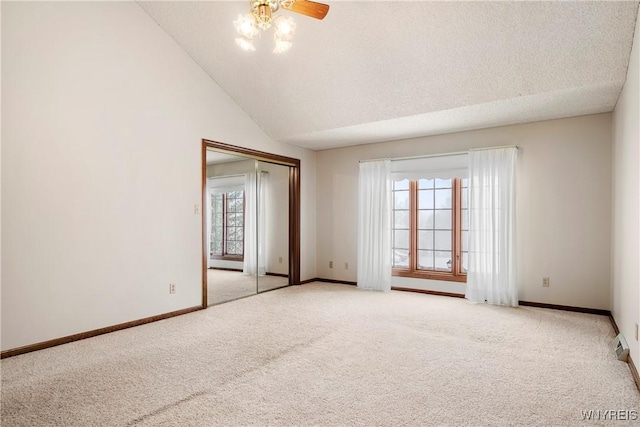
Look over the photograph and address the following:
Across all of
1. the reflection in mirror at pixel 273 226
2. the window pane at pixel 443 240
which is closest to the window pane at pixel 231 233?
the reflection in mirror at pixel 273 226

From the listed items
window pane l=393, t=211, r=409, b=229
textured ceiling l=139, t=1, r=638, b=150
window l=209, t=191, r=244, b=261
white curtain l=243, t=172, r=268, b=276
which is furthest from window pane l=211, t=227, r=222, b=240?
window pane l=393, t=211, r=409, b=229

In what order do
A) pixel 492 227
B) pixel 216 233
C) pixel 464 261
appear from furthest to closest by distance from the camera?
1. pixel 464 261
2. pixel 216 233
3. pixel 492 227

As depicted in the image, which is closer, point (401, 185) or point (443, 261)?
point (443, 261)

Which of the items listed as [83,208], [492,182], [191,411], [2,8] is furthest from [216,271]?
[492,182]

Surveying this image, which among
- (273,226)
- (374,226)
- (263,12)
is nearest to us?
(263,12)

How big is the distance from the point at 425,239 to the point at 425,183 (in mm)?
834

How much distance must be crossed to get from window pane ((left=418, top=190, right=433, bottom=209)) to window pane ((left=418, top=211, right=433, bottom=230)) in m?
0.09

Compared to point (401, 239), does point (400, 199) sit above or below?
above

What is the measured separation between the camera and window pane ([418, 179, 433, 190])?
17.9 feet

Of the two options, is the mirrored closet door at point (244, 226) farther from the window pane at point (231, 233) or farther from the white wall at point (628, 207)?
the white wall at point (628, 207)

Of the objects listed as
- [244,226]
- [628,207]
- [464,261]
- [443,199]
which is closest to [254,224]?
[244,226]

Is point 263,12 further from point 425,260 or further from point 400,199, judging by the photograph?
point 425,260

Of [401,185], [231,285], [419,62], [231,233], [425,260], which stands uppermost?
[419,62]

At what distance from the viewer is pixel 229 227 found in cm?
502
